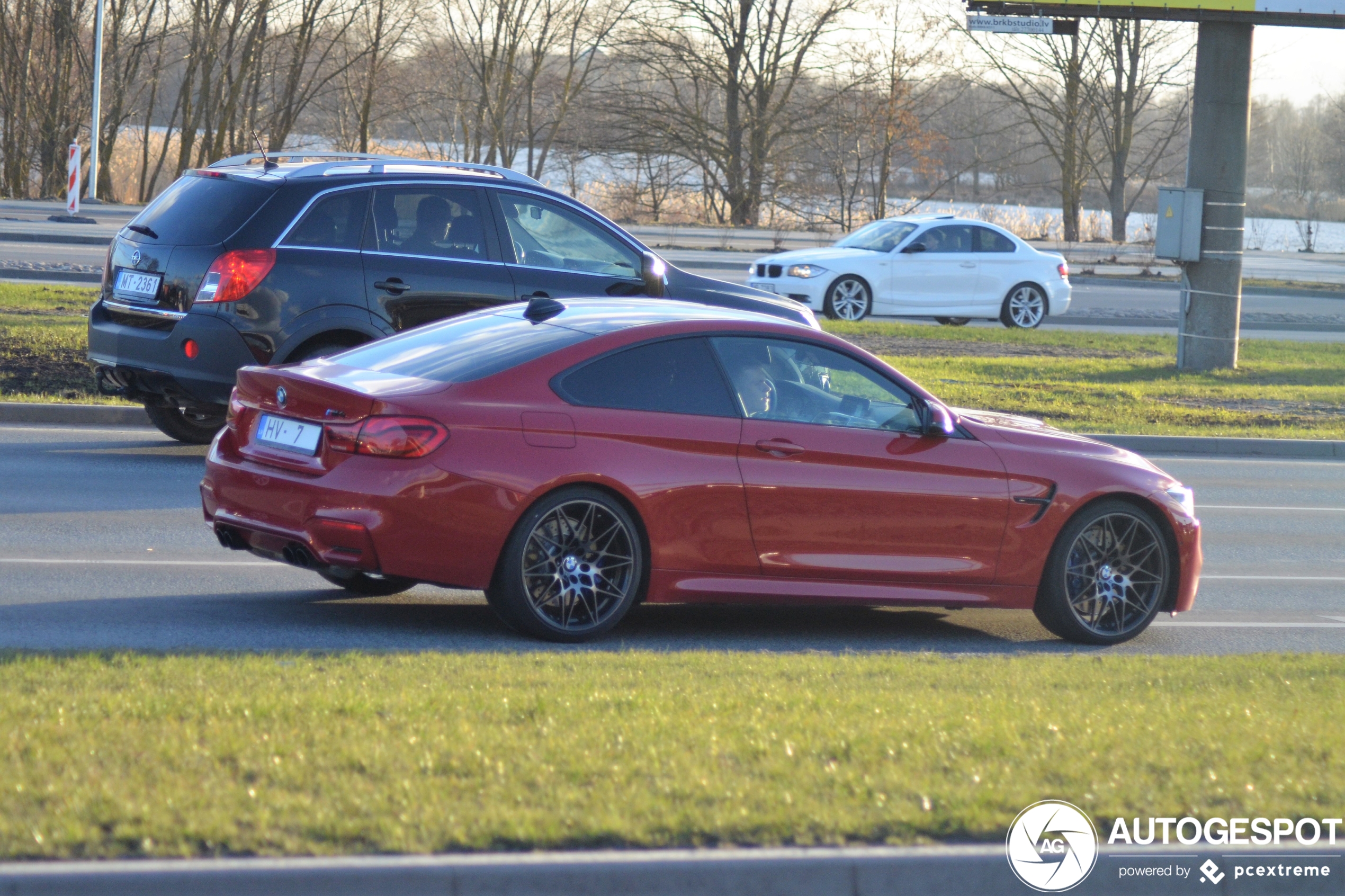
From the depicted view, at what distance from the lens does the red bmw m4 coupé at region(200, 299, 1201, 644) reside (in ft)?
21.6

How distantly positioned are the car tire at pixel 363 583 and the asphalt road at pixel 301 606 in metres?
0.09

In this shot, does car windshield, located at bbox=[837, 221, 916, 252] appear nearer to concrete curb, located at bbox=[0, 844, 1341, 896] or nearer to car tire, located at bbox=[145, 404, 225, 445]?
car tire, located at bbox=[145, 404, 225, 445]

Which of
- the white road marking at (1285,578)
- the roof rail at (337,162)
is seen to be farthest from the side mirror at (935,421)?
the roof rail at (337,162)

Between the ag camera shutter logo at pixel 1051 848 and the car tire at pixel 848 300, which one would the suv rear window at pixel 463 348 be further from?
the car tire at pixel 848 300

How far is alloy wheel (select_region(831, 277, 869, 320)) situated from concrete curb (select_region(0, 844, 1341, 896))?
19.6 metres

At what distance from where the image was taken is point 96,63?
120 feet

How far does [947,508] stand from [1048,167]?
192ft

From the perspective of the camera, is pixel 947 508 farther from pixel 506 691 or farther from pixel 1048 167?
pixel 1048 167

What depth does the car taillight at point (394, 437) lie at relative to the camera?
21.4 feet

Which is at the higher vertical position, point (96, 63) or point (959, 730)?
point (96, 63)

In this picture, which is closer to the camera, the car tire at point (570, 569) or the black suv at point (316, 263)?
the car tire at point (570, 569)

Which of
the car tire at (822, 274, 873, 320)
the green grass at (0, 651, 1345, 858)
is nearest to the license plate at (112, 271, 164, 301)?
the green grass at (0, 651, 1345, 858)

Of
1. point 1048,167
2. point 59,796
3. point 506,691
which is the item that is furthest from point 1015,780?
point 1048,167

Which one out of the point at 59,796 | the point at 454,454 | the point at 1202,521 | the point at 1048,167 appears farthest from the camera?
the point at 1048,167
